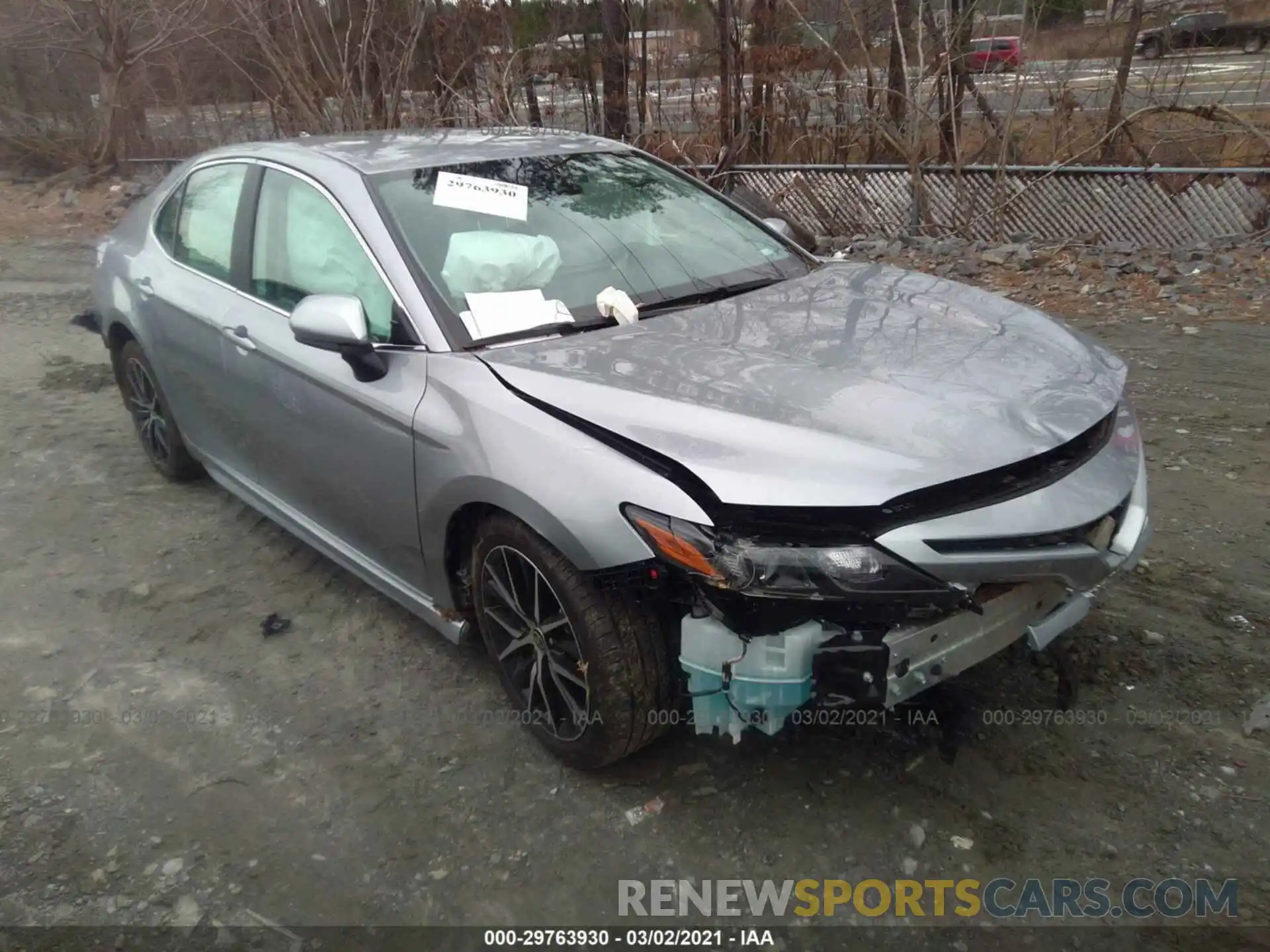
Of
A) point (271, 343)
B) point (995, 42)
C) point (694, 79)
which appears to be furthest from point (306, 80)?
point (271, 343)

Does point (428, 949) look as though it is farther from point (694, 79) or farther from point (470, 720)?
point (694, 79)

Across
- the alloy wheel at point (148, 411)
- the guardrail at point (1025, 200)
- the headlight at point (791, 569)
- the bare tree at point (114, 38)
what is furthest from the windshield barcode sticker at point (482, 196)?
the bare tree at point (114, 38)

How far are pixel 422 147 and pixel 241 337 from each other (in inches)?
38.1

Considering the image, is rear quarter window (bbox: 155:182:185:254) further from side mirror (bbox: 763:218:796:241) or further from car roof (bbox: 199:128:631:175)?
side mirror (bbox: 763:218:796:241)

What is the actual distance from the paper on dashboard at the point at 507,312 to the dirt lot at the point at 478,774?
1179 mm

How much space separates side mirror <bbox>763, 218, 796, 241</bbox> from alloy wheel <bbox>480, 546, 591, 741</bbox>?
1.93 meters

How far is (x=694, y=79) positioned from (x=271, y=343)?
8.14 meters

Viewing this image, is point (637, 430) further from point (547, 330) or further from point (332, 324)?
point (332, 324)

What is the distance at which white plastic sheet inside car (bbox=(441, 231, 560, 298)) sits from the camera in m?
3.04

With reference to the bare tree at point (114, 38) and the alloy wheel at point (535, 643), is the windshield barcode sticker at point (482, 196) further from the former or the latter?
the bare tree at point (114, 38)

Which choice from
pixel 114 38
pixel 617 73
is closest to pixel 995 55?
pixel 617 73

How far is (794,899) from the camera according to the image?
93.5 inches

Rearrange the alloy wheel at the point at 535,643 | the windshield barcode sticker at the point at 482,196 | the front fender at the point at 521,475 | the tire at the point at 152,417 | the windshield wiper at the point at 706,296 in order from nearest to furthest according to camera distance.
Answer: the front fender at the point at 521,475 → the alloy wheel at the point at 535,643 → the windshield wiper at the point at 706,296 → the windshield barcode sticker at the point at 482,196 → the tire at the point at 152,417

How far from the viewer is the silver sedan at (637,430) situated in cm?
223
